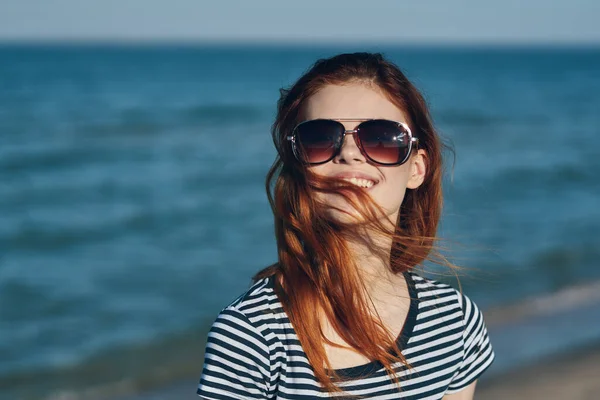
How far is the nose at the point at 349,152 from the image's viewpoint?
81.0 inches

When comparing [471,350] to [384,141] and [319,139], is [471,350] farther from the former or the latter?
[319,139]

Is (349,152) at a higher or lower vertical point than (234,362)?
higher

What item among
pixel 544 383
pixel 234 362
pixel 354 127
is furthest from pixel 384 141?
pixel 544 383

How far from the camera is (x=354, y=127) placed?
2066 millimetres

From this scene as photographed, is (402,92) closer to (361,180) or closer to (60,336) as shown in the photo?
(361,180)

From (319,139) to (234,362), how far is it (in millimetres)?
633

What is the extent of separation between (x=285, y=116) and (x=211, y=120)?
26563 millimetres

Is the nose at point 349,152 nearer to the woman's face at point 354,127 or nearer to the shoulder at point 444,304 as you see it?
the woman's face at point 354,127

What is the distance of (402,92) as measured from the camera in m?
2.20

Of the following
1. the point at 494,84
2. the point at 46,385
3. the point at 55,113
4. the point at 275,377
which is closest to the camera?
the point at 275,377

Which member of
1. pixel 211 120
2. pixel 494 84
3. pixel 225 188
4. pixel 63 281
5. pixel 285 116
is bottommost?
pixel 285 116

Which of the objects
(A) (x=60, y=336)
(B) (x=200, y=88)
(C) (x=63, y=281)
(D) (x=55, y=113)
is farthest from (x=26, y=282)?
(B) (x=200, y=88)

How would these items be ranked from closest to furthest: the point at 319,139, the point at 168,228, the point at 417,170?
the point at 319,139 < the point at 417,170 < the point at 168,228

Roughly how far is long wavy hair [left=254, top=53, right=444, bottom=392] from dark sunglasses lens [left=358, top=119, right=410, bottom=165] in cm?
10
